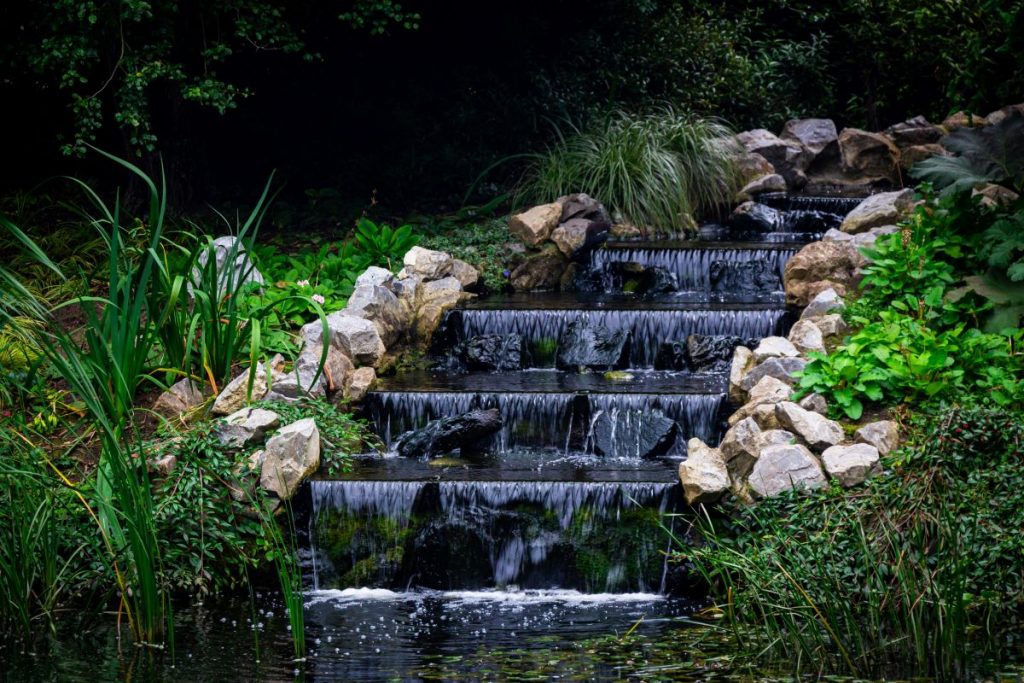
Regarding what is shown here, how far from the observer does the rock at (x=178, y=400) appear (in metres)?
6.45

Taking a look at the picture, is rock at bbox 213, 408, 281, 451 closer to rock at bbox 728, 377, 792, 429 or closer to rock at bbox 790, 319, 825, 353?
rock at bbox 728, 377, 792, 429

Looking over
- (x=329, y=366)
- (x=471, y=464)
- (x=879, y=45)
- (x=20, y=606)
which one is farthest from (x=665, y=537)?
(x=879, y=45)

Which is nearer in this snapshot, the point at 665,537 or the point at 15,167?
the point at 665,537

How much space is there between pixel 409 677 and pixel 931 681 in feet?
6.04

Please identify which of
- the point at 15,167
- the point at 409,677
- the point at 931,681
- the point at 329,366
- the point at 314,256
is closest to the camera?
the point at 931,681

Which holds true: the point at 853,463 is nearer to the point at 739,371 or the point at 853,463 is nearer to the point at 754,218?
the point at 739,371

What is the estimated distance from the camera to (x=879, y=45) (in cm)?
1317

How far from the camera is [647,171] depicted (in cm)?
1012

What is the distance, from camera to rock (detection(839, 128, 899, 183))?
11427mm

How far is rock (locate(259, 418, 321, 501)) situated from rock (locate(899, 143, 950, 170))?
7215 mm

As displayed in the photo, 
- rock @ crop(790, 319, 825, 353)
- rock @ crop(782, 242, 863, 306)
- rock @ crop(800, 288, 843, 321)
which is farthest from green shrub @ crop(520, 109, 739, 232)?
rock @ crop(790, 319, 825, 353)

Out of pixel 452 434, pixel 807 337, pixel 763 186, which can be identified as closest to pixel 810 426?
pixel 807 337

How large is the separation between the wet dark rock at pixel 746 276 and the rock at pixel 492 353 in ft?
6.54

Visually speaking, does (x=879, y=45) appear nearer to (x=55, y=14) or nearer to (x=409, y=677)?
(x=55, y=14)
